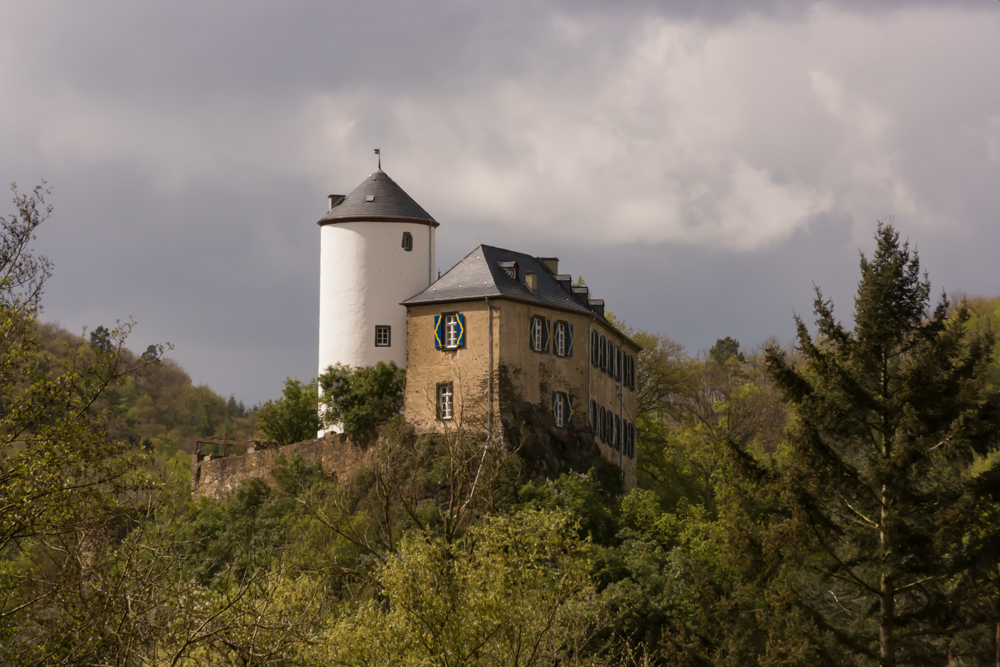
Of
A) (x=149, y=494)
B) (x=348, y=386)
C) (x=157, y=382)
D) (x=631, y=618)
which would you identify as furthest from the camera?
(x=157, y=382)

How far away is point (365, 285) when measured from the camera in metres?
43.6

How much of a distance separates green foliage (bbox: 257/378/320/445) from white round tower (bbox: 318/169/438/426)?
358 centimetres

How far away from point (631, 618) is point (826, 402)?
13413mm

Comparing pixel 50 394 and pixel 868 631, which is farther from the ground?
pixel 50 394

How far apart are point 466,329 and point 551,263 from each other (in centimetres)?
752

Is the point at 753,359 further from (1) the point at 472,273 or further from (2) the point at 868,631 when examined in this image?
(2) the point at 868,631

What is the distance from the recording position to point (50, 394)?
623 inches

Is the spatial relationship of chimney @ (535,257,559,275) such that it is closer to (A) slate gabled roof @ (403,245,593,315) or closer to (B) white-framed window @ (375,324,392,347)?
(A) slate gabled roof @ (403,245,593,315)

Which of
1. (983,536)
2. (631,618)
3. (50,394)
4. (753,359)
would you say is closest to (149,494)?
(50,394)

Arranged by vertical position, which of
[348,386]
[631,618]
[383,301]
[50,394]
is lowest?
[631,618]

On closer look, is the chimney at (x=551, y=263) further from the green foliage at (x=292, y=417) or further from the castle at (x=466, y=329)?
the green foliage at (x=292, y=417)

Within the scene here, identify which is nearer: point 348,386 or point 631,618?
point 631,618

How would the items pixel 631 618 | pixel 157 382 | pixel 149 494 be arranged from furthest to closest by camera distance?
pixel 157 382 → pixel 631 618 → pixel 149 494

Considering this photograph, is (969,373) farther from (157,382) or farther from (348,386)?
(157,382)
